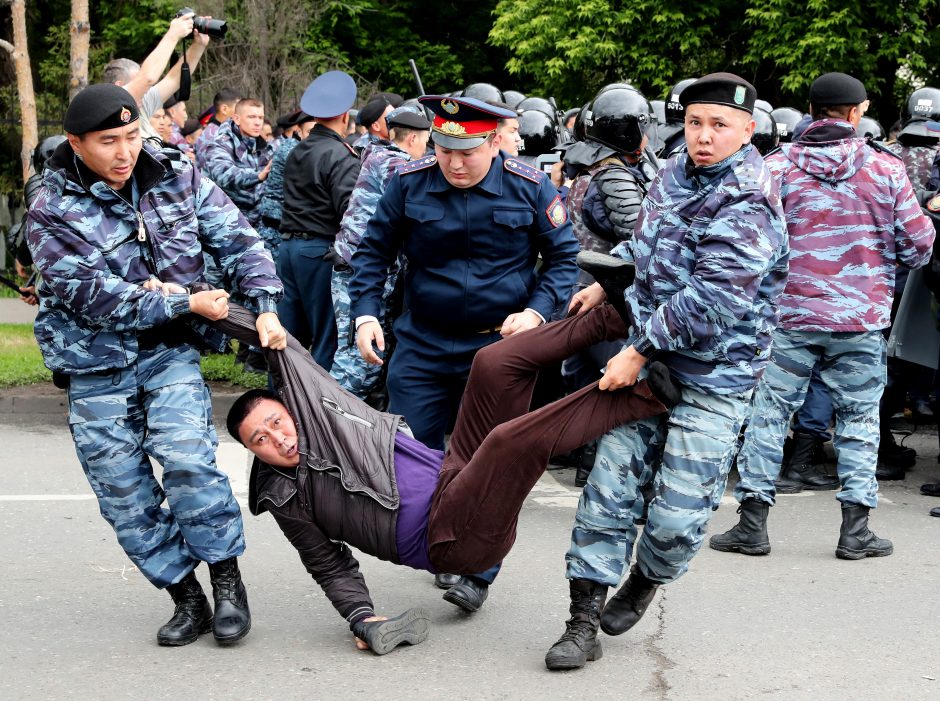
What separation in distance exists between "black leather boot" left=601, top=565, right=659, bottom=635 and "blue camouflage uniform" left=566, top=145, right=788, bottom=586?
100 mm

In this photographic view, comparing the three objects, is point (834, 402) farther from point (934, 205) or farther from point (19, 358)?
point (19, 358)

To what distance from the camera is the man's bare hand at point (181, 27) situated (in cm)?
577

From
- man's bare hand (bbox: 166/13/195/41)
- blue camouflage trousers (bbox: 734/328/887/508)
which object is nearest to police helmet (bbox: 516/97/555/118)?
man's bare hand (bbox: 166/13/195/41)

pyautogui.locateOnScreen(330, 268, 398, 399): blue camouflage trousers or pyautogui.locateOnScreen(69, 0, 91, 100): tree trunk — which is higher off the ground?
pyautogui.locateOnScreen(69, 0, 91, 100): tree trunk

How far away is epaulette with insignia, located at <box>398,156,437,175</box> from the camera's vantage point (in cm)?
476

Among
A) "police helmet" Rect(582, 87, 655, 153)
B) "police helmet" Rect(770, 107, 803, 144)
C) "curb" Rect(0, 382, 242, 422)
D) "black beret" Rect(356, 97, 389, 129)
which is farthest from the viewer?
"police helmet" Rect(770, 107, 803, 144)

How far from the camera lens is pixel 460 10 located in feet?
86.4

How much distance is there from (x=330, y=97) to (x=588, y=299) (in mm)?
4253

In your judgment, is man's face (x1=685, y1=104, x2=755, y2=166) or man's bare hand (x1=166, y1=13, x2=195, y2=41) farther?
man's bare hand (x1=166, y1=13, x2=195, y2=41)

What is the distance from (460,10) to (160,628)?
23.5m

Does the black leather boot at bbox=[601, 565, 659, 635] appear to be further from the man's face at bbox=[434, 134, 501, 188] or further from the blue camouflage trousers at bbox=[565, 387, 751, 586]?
the man's face at bbox=[434, 134, 501, 188]

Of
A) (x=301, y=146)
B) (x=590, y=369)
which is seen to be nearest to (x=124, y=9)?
(x=301, y=146)

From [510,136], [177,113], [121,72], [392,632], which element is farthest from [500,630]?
[177,113]

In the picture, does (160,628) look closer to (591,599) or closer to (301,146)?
(591,599)
